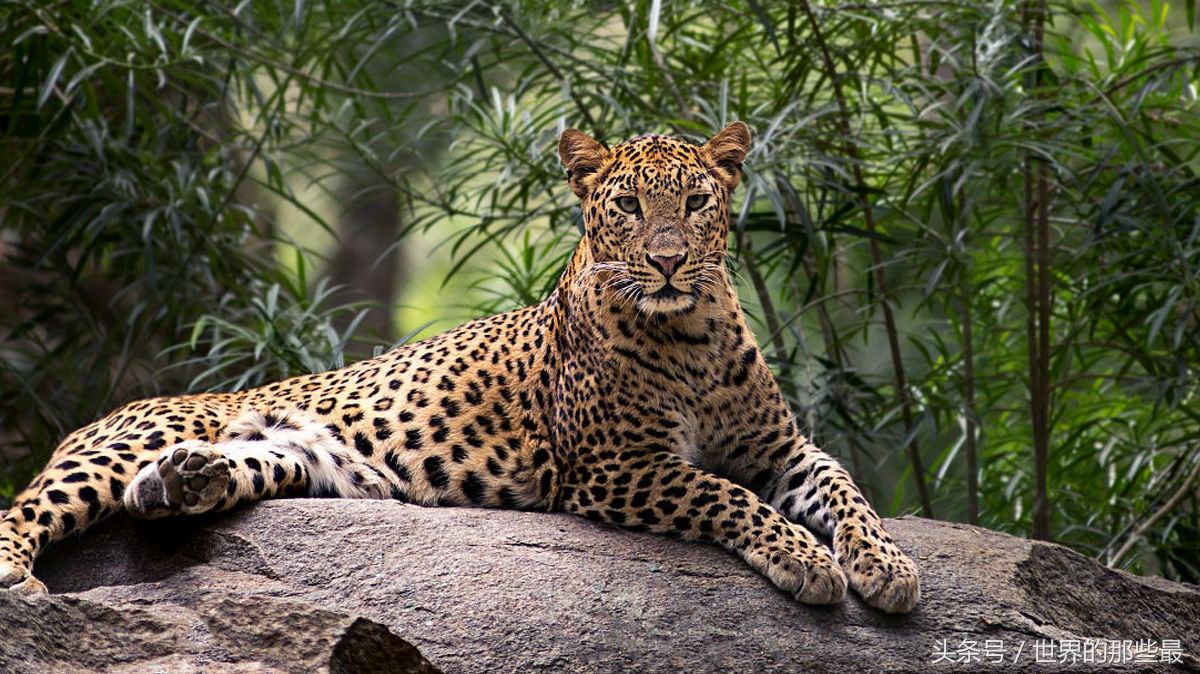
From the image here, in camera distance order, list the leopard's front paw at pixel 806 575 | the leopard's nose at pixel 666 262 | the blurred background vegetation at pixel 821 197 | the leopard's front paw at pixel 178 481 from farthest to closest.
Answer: the blurred background vegetation at pixel 821 197 < the leopard's nose at pixel 666 262 < the leopard's front paw at pixel 178 481 < the leopard's front paw at pixel 806 575

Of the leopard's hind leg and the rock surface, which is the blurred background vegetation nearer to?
the leopard's hind leg

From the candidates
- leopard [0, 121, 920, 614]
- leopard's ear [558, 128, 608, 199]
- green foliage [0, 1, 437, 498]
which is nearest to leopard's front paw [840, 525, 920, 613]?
leopard [0, 121, 920, 614]

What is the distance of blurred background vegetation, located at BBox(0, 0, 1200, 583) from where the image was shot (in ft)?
24.4

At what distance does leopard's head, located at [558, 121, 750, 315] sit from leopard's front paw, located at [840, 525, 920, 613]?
116cm

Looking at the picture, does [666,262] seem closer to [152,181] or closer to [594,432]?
[594,432]

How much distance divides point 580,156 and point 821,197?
2.92 metres

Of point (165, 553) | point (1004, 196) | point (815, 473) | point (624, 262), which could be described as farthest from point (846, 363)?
point (165, 553)

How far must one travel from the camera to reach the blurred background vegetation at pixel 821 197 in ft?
24.4

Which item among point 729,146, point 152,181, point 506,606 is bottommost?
point 506,606

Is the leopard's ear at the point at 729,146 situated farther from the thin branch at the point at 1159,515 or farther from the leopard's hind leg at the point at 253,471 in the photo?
the thin branch at the point at 1159,515

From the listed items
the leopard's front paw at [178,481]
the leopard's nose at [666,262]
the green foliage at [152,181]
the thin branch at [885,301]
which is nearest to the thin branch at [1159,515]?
the thin branch at [885,301]

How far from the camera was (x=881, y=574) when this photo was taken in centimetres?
482

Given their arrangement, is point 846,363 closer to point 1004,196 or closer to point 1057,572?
point 1004,196

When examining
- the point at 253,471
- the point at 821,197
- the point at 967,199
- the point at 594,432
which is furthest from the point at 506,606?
the point at 967,199
